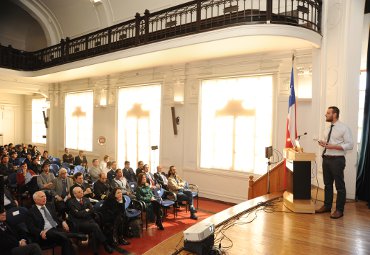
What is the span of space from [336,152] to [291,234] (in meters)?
1.32

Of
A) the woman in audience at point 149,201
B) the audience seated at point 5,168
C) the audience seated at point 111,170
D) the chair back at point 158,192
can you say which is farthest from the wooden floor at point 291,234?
the audience seated at point 5,168

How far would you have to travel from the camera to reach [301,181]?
161 inches

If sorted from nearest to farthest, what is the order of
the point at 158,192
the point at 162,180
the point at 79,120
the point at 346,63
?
1. the point at 346,63
2. the point at 158,192
3. the point at 162,180
4. the point at 79,120

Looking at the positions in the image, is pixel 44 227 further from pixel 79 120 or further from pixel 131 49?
pixel 79 120

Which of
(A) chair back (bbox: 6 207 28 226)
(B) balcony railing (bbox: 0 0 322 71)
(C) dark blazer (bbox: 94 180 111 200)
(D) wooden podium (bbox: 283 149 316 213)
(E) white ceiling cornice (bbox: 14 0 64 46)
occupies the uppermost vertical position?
(E) white ceiling cornice (bbox: 14 0 64 46)

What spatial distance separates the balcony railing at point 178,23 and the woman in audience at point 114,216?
13.0 feet

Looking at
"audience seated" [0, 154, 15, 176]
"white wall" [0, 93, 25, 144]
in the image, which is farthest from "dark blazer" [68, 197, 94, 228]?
"white wall" [0, 93, 25, 144]

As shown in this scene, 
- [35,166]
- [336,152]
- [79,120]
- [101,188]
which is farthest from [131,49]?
[79,120]

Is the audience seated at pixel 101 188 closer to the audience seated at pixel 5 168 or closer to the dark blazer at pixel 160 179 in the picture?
the dark blazer at pixel 160 179

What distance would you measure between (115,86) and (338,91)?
7.79m

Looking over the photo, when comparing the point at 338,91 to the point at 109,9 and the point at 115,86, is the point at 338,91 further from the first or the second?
the point at 109,9

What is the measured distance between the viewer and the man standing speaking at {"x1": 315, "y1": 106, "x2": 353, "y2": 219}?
152 inches

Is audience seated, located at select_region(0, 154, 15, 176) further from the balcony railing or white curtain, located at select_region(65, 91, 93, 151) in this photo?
white curtain, located at select_region(65, 91, 93, 151)

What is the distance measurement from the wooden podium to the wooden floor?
0.12m
